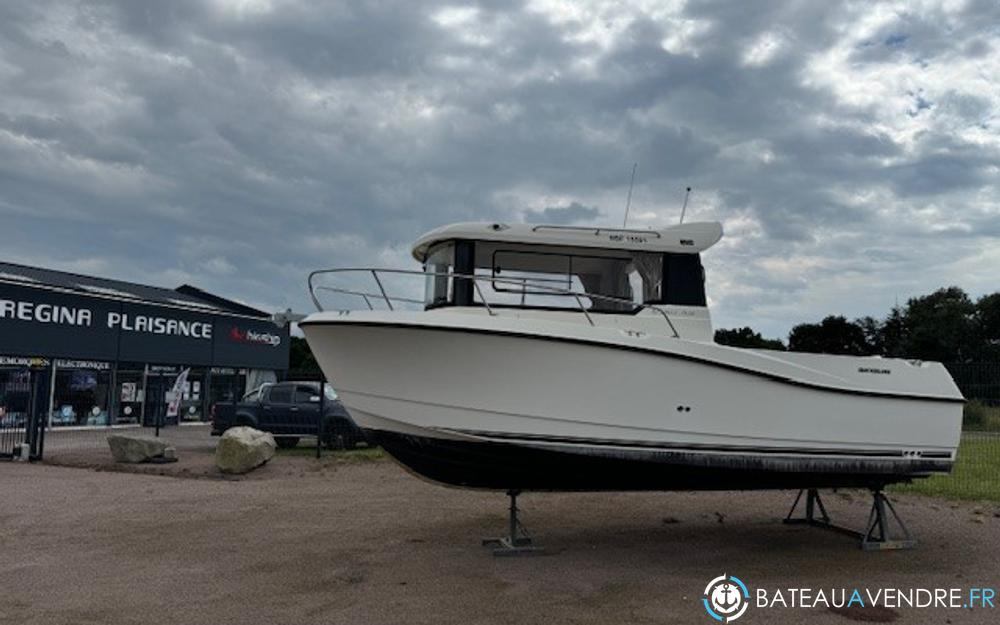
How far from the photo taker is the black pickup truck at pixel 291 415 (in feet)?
50.3

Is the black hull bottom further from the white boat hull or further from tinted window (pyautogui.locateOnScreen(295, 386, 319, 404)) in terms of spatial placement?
tinted window (pyautogui.locateOnScreen(295, 386, 319, 404))

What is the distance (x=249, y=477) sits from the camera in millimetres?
11789

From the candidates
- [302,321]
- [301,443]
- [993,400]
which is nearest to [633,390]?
[302,321]

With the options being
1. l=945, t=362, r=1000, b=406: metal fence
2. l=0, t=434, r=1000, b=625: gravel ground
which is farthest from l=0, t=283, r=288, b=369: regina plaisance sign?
l=945, t=362, r=1000, b=406: metal fence

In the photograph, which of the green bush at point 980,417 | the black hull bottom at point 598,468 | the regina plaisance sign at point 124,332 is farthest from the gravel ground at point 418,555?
the regina plaisance sign at point 124,332

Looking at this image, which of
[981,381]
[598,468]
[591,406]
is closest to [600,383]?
[591,406]

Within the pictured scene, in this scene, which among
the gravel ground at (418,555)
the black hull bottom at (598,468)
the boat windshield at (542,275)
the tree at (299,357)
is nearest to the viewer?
the gravel ground at (418,555)

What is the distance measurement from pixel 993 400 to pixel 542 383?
809cm

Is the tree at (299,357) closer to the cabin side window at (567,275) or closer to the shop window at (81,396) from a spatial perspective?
the shop window at (81,396)

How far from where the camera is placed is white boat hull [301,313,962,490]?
570 centimetres

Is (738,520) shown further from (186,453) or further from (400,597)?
(186,453)

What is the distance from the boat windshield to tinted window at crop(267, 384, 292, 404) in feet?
32.4

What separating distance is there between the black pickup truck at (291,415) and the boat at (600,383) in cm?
903

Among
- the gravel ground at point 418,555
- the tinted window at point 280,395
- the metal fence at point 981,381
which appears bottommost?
the gravel ground at point 418,555
